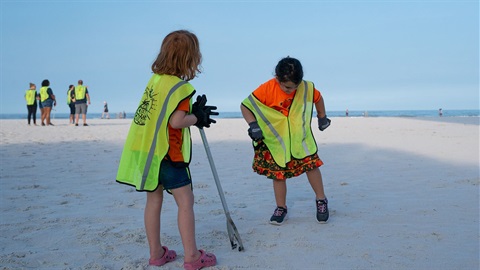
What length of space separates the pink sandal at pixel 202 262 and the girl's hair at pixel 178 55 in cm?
117

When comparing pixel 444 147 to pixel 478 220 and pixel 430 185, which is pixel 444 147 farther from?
pixel 478 220

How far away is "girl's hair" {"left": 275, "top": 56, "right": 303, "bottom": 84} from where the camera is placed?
3.93 m

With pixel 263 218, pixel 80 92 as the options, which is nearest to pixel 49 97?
pixel 80 92

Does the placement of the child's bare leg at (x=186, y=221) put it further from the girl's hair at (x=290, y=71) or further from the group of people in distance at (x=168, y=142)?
the girl's hair at (x=290, y=71)

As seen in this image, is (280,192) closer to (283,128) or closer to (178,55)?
(283,128)

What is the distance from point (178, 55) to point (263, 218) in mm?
1880

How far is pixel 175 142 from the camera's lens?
10.0ft

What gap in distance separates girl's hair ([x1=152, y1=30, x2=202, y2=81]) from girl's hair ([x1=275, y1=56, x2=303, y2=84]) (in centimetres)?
106

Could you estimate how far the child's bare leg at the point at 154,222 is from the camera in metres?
3.12

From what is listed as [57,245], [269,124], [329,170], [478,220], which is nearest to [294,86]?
[269,124]

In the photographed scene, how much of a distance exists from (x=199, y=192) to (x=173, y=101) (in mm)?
2673

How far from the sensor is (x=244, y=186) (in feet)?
19.1

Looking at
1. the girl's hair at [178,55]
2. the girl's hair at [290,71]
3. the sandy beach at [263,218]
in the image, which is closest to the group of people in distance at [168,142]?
the girl's hair at [178,55]

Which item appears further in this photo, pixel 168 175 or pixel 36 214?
pixel 36 214
